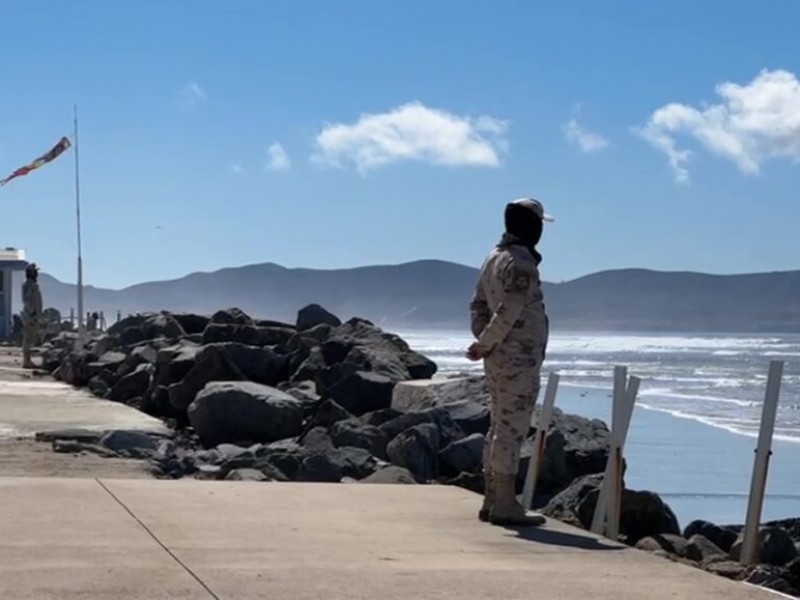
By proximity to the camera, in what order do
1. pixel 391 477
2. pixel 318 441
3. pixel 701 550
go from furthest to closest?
pixel 318 441 < pixel 391 477 < pixel 701 550

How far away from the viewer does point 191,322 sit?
2922 centimetres

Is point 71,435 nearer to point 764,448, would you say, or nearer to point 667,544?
point 667,544

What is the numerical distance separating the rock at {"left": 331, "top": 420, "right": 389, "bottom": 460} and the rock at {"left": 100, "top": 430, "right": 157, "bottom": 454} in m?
1.66

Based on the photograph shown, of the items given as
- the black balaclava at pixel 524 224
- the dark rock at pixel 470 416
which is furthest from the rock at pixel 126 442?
the black balaclava at pixel 524 224

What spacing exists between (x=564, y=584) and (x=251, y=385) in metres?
9.66

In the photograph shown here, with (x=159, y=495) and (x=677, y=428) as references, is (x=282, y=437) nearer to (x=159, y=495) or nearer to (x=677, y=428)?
(x=159, y=495)

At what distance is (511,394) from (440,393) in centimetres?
851

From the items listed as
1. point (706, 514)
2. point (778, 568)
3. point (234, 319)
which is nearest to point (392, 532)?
point (778, 568)

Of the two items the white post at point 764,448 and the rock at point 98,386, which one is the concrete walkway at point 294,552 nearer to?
the white post at point 764,448

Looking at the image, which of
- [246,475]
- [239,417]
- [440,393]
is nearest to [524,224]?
[246,475]

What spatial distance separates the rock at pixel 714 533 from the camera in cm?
1204

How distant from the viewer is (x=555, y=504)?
11508mm

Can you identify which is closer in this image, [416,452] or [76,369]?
[416,452]

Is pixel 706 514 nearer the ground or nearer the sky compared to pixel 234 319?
nearer the ground
